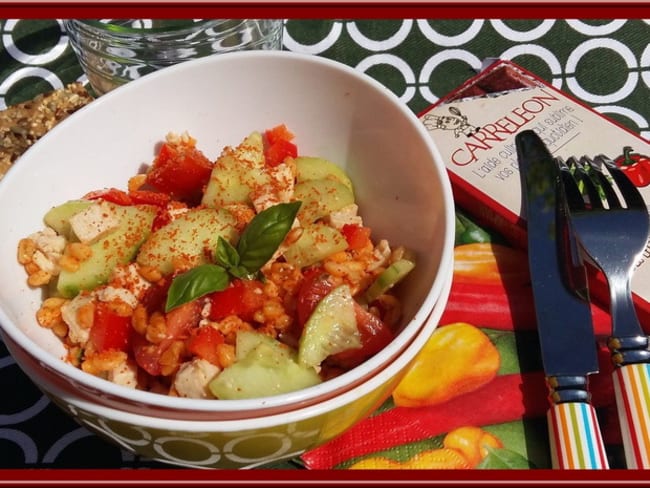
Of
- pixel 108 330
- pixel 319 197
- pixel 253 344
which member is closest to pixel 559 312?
pixel 319 197

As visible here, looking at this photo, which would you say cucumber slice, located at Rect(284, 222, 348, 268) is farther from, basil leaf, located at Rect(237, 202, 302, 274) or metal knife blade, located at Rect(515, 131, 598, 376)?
metal knife blade, located at Rect(515, 131, 598, 376)

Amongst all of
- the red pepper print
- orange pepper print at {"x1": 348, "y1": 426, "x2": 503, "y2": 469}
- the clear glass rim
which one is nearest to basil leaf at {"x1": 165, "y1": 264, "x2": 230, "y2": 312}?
orange pepper print at {"x1": 348, "y1": 426, "x2": 503, "y2": 469}

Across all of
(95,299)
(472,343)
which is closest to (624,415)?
(472,343)

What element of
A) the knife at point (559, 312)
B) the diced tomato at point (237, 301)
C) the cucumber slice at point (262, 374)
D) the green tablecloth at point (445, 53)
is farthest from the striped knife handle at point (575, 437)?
the green tablecloth at point (445, 53)

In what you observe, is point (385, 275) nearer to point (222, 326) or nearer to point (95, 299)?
point (222, 326)

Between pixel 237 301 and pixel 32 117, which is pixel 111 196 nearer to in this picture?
pixel 237 301

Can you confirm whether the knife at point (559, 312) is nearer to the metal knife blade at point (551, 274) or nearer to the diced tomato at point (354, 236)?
the metal knife blade at point (551, 274)

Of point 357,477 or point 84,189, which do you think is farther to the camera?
point 84,189
